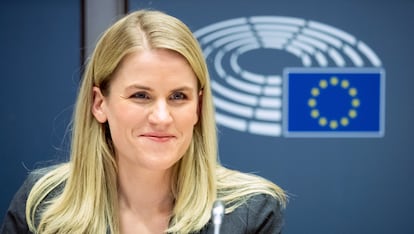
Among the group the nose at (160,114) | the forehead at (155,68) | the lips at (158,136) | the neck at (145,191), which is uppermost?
the forehead at (155,68)

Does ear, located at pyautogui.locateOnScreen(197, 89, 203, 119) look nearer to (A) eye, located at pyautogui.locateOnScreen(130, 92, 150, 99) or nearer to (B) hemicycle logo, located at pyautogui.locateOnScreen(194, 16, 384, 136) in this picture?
(A) eye, located at pyautogui.locateOnScreen(130, 92, 150, 99)

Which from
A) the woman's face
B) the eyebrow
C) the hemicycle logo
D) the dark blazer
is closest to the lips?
the woman's face

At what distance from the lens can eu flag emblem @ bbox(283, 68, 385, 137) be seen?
310 cm

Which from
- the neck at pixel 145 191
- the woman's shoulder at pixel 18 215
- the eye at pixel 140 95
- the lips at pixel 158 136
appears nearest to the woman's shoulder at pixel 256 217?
the neck at pixel 145 191

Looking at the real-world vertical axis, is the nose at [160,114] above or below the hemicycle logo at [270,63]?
below

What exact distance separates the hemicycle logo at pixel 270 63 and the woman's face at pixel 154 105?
1484 millimetres

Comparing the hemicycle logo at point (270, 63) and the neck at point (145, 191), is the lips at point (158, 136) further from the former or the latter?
the hemicycle logo at point (270, 63)

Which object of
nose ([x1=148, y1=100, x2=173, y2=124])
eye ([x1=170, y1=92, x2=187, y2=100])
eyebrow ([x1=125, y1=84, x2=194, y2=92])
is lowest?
nose ([x1=148, y1=100, x2=173, y2=124])

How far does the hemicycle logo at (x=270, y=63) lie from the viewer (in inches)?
122

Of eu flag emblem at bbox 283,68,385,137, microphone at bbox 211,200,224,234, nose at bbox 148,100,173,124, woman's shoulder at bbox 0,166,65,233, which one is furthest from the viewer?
eu flag emblem at bbox 283,68,385,137

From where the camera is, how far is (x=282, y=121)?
3.11 m

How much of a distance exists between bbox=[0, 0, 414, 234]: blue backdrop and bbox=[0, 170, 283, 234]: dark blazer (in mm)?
1353

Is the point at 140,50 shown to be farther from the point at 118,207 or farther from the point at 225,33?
the point at 225,33

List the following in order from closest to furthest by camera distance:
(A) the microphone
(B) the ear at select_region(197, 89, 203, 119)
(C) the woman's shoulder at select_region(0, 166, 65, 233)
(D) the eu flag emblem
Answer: (A) the microphone → (B) the ear at select_region(197, 89, 203, 119) → (C) the woman's shoulder at select_region(0, 166, 65, 233) → (D) the eu flag emblem
